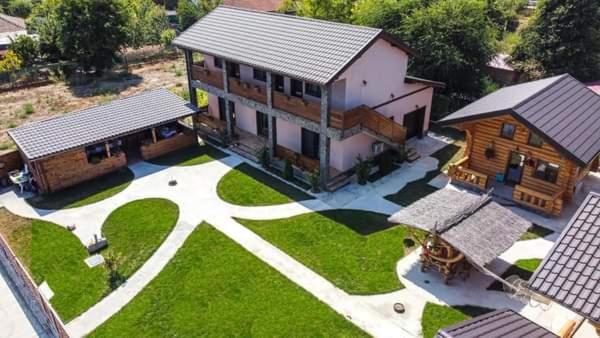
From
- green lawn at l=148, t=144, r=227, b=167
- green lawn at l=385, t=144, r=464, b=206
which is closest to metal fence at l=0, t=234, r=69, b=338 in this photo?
green lawn at l=148, t=144, r=227, b=167

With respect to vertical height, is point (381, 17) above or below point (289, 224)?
above

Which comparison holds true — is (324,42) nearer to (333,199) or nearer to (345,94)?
(345,94)

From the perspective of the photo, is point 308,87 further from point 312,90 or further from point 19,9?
point 19,9

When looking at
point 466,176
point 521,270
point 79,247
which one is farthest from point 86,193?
point 521,270

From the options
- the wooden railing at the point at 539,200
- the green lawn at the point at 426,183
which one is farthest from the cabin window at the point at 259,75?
the wooden railing at the point at 539,200

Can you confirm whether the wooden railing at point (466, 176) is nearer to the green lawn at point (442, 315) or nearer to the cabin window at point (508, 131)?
the cabin window at point (508, 131)

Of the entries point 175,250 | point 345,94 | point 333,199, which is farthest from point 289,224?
point 345,94

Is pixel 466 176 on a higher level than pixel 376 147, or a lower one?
lower
